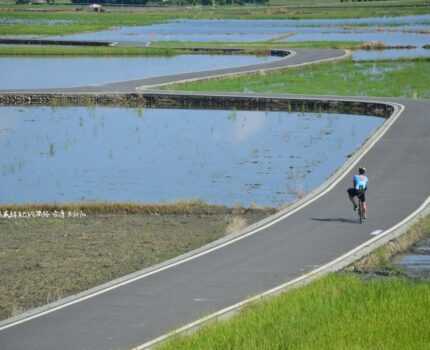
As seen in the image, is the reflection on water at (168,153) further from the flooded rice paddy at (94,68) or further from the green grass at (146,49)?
the green grass at (146,49)

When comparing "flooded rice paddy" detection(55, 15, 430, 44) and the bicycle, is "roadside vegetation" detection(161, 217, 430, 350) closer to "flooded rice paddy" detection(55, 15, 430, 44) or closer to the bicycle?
the bicycle

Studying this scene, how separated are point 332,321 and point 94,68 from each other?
58.5 m

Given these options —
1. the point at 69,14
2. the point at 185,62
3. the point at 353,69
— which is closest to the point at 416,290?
the point at 353,69

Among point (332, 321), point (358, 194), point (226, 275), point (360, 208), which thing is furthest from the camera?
point (360, 208)

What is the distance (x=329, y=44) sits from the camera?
85.8 m

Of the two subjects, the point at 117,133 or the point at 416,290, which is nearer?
the point at 416,290

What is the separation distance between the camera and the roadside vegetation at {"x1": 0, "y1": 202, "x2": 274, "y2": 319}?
68.8 ft

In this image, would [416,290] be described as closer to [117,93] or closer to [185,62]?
[117,93]

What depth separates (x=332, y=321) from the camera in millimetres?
15961

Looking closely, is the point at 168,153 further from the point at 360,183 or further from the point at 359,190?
the point at 359,190

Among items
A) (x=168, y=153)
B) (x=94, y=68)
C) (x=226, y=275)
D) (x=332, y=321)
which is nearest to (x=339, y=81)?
(x=94, y=68)

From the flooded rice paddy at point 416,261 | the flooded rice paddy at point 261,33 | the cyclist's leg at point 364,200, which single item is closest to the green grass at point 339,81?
the cyclist's leg at point 364,200

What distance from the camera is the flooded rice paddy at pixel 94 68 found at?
6417cm

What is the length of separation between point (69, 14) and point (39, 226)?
14920 cm
